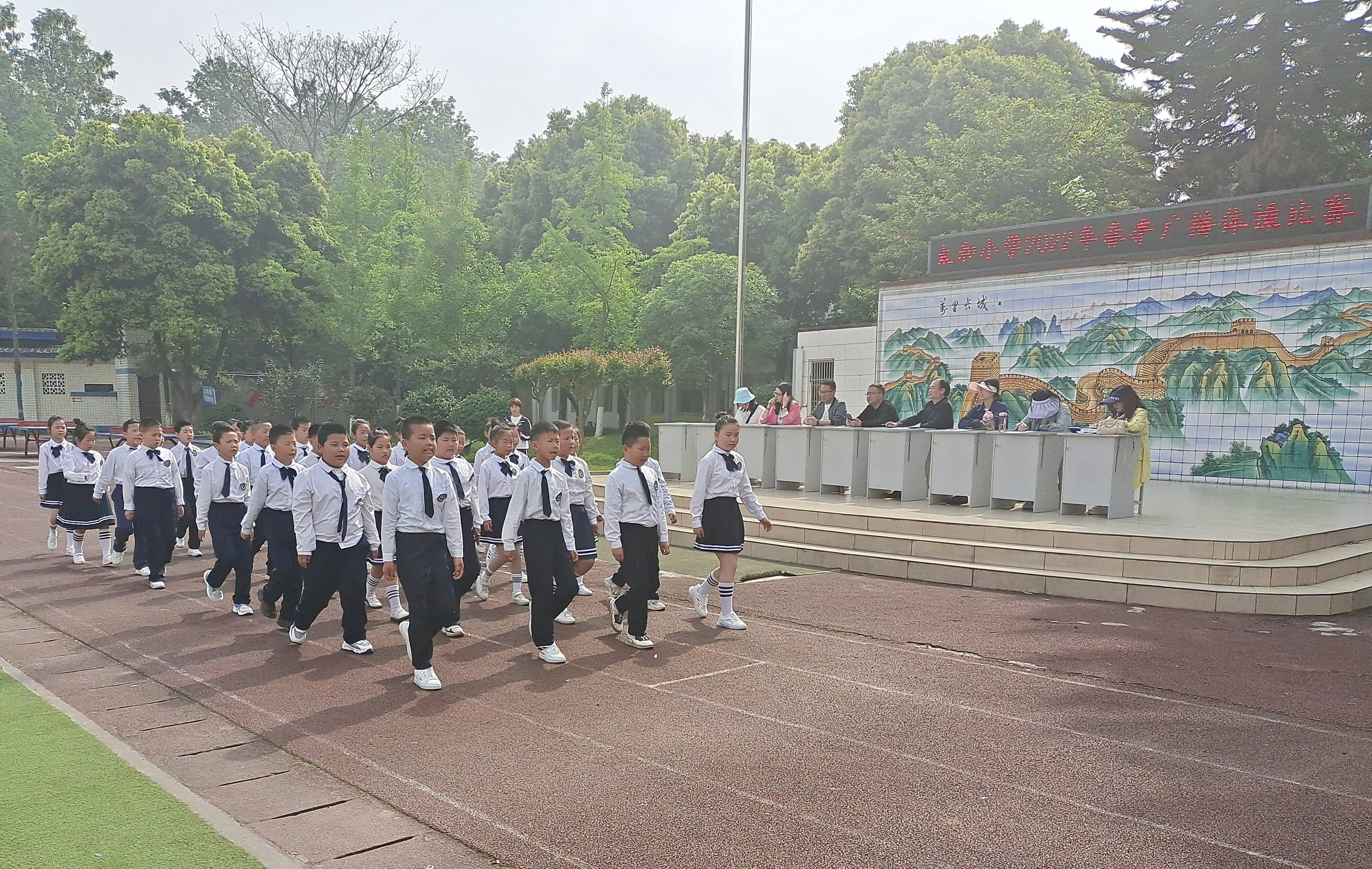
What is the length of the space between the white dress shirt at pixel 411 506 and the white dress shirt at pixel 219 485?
3.25 m

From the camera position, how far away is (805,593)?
28.6 ft

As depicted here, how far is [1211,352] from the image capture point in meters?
13.7

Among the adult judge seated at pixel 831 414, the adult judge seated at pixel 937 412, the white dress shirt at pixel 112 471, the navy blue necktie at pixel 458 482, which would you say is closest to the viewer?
the navy blue necktie at pixel 458 482

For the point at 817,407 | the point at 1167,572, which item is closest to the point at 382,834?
the point at 1167,572

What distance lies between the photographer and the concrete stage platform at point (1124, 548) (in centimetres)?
808

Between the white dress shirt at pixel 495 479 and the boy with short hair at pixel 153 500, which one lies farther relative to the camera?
the boy with short hair at pixel 153 500

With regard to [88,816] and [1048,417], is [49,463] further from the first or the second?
[1048,417]

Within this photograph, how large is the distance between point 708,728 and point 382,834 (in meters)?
1.86

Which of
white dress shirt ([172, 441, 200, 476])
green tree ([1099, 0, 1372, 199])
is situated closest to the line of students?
white dress shirt ([172, 441, 200, 476])

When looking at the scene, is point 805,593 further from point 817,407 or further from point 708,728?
point 817,407

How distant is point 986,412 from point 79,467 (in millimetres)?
10935

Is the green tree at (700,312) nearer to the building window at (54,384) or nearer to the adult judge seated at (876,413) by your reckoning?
the adult judge seated at (876,413)

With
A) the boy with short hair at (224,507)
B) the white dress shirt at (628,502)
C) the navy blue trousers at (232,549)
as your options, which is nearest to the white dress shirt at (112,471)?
the boy with short hair at (224,507)

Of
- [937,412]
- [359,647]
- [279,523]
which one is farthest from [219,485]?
[937,412]
